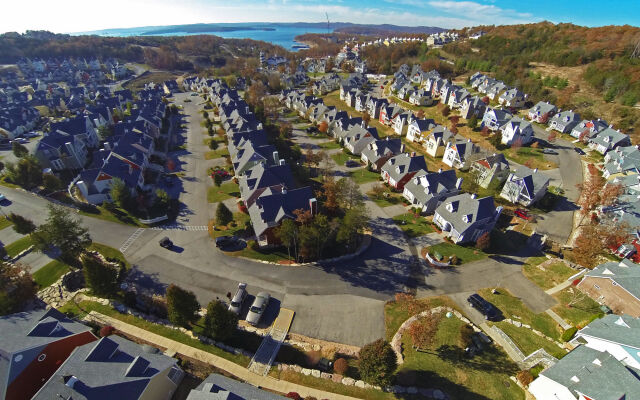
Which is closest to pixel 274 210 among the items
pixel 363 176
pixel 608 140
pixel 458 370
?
pixel 363 176

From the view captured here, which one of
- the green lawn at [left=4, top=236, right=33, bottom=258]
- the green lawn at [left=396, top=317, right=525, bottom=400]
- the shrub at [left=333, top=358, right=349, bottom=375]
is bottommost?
the green lawn at [left=396, top=317, right=525, bottom=400]

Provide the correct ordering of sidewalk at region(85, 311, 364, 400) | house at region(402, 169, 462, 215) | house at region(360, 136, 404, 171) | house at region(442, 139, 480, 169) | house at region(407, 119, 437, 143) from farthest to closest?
house at region(407, 119, 437, 143) → house at region(360, 136, 404, 171) → house at region(442, 139, 480, 169) → house at region(402, 169, 462, 215) → sidewalk at region(85, 311, 364, 400)

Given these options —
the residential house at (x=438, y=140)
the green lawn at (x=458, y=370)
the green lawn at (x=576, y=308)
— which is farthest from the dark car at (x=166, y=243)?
the residential house at (x=438, y=140)

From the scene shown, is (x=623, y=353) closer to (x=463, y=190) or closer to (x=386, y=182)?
(x=463, y=190)

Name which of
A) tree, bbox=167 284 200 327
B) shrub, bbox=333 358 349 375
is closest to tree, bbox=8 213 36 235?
tree, bbox=167 284 200 327

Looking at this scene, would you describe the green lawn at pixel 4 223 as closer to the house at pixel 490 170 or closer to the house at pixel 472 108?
the house at pixel 490 170

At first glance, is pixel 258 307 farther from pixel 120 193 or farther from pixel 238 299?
pixel 120 193

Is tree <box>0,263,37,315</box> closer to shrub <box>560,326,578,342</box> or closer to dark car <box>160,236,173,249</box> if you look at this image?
dark car <box>160,236,173,249</box>

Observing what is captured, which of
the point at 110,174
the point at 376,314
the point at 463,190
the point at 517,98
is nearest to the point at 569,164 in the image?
the point at 463,190
